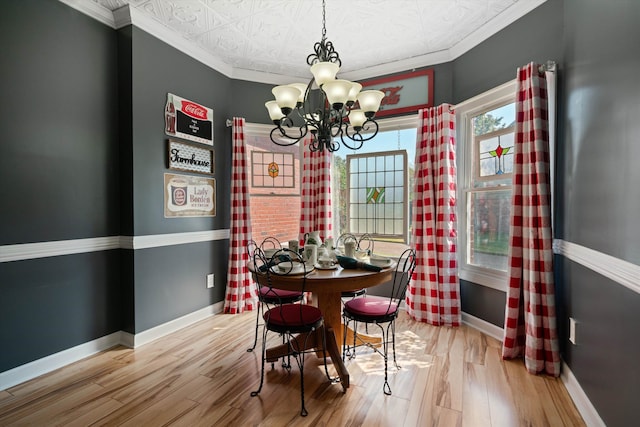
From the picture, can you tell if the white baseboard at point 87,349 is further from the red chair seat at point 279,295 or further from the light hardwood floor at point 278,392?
the red chair seat at point 279,295

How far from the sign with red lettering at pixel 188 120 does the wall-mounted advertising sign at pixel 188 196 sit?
0.44m

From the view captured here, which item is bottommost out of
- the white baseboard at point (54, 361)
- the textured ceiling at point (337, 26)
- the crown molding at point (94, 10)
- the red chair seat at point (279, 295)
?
the white baseboard at point (54, 361)

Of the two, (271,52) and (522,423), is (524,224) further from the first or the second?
(271,52)

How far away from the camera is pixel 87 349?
8.34 feet

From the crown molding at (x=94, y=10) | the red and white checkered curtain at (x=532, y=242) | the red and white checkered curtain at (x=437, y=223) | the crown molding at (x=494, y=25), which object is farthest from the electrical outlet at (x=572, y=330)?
the crown molding at (x=94, y=10)

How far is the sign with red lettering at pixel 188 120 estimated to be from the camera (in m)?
3.04

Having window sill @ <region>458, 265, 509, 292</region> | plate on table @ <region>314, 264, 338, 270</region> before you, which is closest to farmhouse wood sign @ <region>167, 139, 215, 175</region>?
plate on table @ <region>314, 264, 338, 270</region>

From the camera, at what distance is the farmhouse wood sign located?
3062 millimetres

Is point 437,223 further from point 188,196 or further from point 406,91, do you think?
point 188,196

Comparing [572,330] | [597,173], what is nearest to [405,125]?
[597,173]

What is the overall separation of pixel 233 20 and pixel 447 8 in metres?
1.89

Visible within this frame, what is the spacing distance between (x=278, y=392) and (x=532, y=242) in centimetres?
212

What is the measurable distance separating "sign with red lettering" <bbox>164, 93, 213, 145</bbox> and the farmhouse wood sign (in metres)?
0.09

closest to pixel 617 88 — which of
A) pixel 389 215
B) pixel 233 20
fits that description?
pixel 389 215
